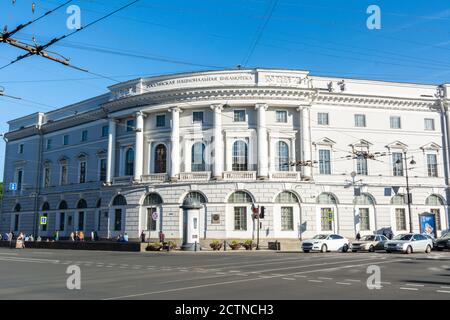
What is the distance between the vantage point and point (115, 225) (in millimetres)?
50094

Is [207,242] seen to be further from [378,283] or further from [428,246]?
[378,283]

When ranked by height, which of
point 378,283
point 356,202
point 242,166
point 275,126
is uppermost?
point 275,126

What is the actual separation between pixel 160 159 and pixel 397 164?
2558 cm

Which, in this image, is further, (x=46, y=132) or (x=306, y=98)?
(x=46, y=132)

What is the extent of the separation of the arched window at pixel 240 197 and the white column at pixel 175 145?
6.18 m

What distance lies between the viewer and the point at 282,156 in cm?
4656

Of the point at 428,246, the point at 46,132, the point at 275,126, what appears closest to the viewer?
the point at 428,246

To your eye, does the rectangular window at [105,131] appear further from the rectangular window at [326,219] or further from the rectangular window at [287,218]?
the rectangular window at [326,219]

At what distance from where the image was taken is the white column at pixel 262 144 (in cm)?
4462

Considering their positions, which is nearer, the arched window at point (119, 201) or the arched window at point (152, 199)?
the arched window at point (152, 199)

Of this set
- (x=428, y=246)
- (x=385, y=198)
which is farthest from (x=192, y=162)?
(x=428, y=246)

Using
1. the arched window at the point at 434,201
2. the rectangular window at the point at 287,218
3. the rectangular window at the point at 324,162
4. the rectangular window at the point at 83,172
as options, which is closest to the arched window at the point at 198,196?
the rectangular window at the point at 287,218
